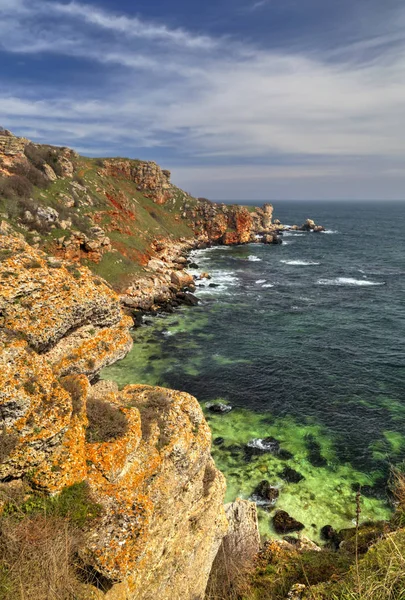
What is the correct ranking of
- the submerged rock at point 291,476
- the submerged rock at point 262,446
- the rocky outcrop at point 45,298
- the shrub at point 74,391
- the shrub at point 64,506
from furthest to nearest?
the submerged rock at point 262,446 → the submerged rock at point 291,476 → the rocky outcrop at point 45,298 → the shrub at point 74,391 → the shrub at point 64,506

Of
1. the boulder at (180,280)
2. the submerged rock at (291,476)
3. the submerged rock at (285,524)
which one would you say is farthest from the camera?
the boulder at (180,280)

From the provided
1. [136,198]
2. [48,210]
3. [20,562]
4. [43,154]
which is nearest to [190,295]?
[48,210]

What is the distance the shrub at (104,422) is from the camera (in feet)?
35.5

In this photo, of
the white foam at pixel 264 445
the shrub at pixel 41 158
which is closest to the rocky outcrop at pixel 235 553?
the white foam at pixel 264 445

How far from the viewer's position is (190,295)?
66625mm

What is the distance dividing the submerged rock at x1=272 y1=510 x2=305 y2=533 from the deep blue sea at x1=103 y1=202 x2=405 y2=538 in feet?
1.83

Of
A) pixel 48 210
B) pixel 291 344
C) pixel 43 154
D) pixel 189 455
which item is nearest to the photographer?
pixel 189 455

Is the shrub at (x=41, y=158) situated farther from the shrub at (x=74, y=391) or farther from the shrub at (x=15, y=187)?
the shrub at (x=74, y=391)

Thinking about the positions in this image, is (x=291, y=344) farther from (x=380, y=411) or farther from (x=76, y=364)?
(x=76, y=364)

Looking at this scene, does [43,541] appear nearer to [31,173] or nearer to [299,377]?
[299,377]

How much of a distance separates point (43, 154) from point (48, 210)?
33.4m

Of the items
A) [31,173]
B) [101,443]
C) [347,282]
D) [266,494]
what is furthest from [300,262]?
[101,443]

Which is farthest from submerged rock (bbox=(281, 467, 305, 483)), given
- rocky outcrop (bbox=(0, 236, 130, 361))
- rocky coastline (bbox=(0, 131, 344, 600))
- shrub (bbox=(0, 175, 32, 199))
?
shrub (bbox=(0, 175, 32, 199))

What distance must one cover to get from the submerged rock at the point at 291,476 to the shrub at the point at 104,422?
18.6 metres
